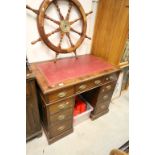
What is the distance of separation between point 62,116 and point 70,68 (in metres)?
0.49

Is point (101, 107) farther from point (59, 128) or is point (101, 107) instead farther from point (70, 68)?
point (70, 68)

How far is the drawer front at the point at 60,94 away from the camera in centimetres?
105

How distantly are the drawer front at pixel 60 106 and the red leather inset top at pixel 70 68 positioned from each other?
0.73ft

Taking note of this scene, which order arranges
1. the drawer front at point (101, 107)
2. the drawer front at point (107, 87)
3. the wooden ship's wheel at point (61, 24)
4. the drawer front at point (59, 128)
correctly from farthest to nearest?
the drawer front at point (101, 107)
the drawer front at point (107, 87)
the drawer front at point (59, 128)
the wooden ship's wheel at point (61, 24)

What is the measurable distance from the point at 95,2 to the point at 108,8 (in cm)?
19

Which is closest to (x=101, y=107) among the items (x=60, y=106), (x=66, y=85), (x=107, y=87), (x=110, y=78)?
(x=107, y=87)

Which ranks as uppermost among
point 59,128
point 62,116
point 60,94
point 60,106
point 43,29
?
point 43,29

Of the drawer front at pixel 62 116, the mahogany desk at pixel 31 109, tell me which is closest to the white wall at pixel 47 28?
the mahogany desk at pixel 31 109

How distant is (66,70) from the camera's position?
1.25 m

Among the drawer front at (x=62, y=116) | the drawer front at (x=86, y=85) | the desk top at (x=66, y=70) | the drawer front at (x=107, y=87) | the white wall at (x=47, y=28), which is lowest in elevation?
the drawer front at (x=62, y=116)

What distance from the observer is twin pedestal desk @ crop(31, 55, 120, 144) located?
3.50 ft

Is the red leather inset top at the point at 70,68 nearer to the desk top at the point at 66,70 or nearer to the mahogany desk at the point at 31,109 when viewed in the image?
the desk top at the point at 66,70
